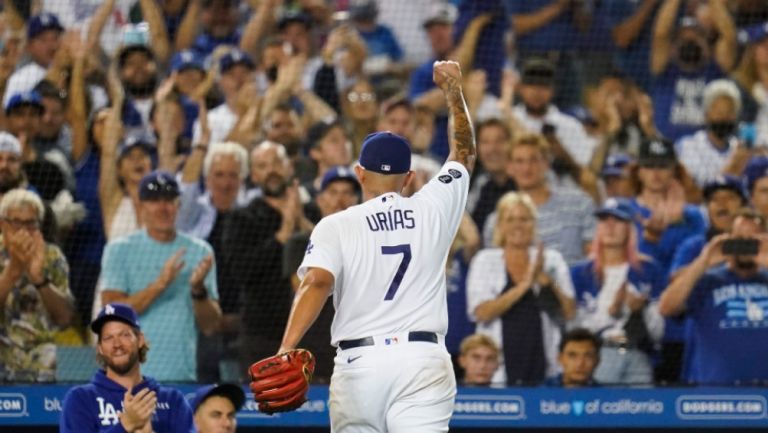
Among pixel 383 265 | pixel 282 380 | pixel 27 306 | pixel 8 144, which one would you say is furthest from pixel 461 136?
pixel 8 144

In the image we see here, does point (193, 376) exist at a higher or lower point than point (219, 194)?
lower

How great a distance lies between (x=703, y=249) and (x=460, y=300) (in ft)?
4.23

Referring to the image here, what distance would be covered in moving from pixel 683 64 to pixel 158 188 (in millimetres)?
4317

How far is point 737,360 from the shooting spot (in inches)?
313

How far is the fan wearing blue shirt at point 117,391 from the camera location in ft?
20.6

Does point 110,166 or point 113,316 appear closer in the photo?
point 113,316

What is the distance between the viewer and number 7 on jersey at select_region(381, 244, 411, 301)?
5.30 meters

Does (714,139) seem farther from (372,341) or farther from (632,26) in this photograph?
(372,341)

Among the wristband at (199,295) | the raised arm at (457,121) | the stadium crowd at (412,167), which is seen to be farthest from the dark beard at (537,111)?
the raised arm at (457,121)

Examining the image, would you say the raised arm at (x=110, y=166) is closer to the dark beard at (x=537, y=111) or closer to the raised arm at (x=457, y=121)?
the dark beard at (x=537, y=111)

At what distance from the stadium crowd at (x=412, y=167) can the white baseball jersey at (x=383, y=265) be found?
8.02 feet

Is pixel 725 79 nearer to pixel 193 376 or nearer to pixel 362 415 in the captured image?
pixel 193 376

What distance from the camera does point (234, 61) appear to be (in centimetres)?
985

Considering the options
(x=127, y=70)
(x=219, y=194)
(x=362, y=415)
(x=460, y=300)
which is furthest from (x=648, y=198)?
(x=362, y=415)
